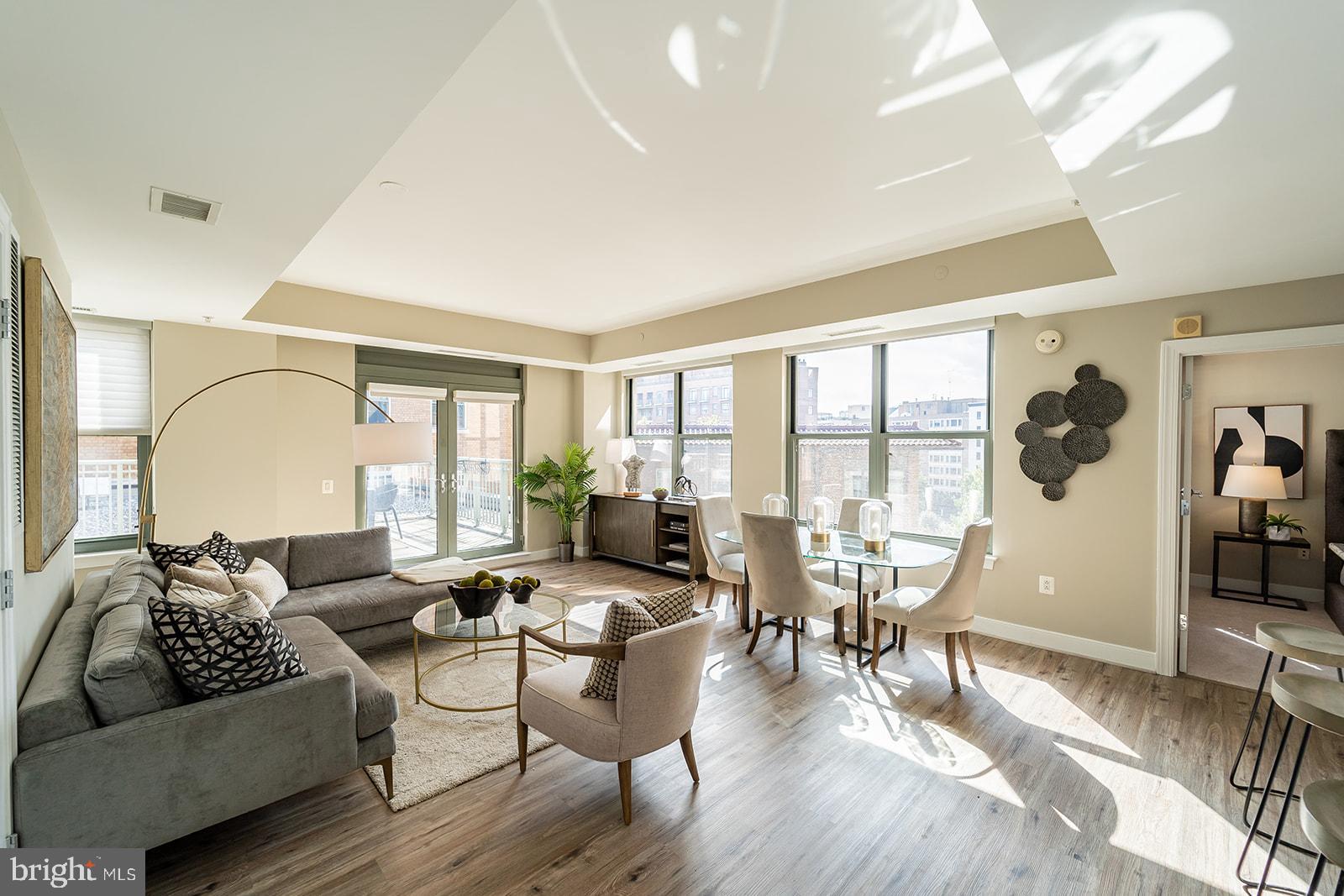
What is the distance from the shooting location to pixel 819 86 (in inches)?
76.9

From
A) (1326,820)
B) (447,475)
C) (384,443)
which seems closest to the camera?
(1326,820)

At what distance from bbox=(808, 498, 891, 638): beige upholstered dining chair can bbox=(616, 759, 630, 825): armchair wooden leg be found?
82.8 inches

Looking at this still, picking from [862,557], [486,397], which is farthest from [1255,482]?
[486,397]

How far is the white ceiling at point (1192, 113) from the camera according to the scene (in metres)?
1.25

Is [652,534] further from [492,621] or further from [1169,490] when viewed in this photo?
[1169,490]

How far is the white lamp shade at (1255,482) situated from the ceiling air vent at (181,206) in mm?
7533

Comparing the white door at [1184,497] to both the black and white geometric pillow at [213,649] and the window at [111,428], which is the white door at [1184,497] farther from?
the window at [111,428]

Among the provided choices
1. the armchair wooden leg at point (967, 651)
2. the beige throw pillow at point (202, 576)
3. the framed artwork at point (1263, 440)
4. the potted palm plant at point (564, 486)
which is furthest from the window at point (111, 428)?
the framed artwork at point (1263, 440)

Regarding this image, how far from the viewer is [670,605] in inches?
91.3

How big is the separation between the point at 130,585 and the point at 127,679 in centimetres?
123

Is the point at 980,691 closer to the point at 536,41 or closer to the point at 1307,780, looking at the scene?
the point at 1307,780

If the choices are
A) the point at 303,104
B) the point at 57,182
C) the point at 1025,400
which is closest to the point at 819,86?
the point at 303,104

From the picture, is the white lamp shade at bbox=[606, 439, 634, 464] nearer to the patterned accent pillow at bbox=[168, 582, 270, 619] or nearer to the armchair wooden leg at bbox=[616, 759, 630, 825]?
the patterned accent pillow at bbox=[168, 582, 270, 619]

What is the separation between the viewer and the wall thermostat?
381 cm
